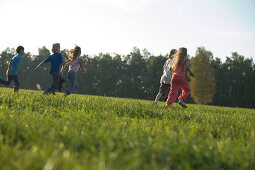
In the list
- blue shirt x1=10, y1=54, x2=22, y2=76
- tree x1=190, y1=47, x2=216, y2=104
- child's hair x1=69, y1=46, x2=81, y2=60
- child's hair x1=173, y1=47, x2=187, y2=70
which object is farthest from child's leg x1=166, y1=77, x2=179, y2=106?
tree x1=190, y1=47, x2=216, y2=104

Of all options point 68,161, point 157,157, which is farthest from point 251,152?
point 68,161

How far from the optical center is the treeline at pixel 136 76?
56.2 m

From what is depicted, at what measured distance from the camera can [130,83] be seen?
61.2 meters

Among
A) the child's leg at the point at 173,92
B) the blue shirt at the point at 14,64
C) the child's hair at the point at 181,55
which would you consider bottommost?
the child's leg at the point at 173,92

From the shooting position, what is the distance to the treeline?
56.2m

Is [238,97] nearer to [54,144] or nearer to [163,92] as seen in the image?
[163,92]

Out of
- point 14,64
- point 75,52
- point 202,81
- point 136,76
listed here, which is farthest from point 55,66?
point 136,76

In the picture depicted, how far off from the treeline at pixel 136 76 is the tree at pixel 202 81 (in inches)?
79.6

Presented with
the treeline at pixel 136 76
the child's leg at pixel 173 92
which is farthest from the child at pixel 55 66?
the treeline at pixel 136 76

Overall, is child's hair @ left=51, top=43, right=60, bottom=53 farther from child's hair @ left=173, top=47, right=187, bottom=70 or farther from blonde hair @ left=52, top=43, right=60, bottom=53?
child's hair @ left=173, top=47, right=187, bottom=70

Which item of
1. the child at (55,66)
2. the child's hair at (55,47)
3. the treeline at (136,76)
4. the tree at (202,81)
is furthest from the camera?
the treeline at (136,76)

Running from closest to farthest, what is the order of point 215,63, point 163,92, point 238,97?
point 163,92
point 238,97
point 215,63

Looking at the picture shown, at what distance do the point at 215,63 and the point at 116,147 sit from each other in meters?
62.5

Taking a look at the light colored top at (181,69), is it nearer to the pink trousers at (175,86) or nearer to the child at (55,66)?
the pink trousers at (175,86)
